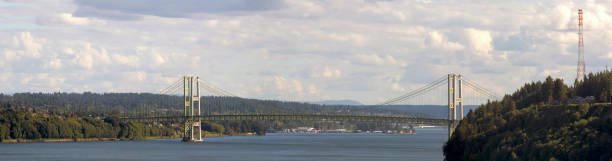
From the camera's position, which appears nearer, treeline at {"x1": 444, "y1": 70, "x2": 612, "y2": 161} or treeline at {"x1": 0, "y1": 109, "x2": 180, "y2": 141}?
treeline at {"x1": 444, "y1": 70, "x2": 612, "y2": 161}

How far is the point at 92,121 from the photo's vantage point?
531ft

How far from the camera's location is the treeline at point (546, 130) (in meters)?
65.8

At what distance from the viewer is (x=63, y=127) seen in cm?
15262

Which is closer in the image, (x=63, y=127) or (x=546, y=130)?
(x=546, y=130)

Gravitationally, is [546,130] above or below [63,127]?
above

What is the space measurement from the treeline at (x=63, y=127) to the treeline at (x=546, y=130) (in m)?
76.2

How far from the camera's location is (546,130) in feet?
236

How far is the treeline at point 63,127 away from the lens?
473 ft

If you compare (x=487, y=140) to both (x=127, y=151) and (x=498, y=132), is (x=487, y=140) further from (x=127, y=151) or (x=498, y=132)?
(x=127, y=151)

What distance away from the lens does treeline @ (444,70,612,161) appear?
65750mm

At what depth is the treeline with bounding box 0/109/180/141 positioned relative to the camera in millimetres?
144250

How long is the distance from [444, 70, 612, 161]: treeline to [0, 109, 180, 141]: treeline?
76178 mm

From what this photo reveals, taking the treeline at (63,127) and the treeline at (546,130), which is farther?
the treeline at (63,127)

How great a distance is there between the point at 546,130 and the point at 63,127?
97860 mm
